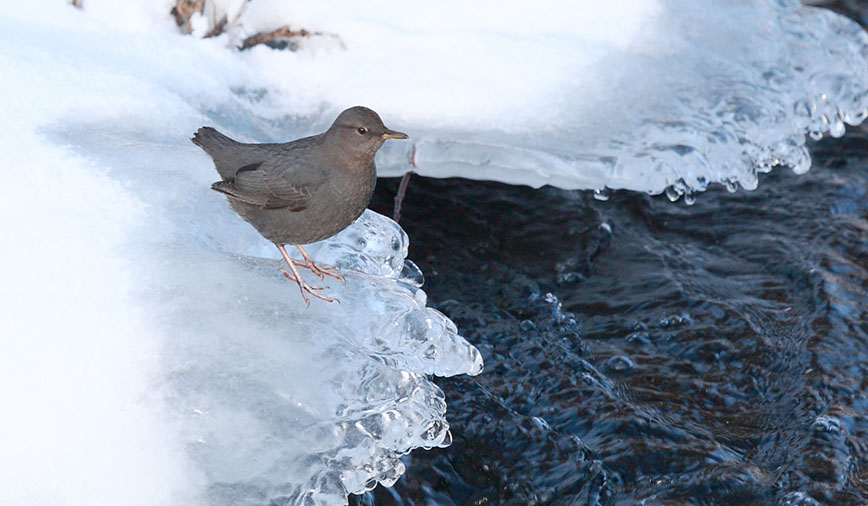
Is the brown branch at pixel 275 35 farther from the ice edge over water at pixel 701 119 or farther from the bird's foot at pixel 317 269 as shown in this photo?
the bird's foot at pixel 317 269

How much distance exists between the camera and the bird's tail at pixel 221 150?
2986 millimetres

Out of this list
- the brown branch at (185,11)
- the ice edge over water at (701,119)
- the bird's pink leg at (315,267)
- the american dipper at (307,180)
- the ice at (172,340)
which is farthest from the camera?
the brown branch at (185,11)

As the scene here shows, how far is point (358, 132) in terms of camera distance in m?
2.91

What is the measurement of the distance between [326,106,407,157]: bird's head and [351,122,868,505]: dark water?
1.03 m

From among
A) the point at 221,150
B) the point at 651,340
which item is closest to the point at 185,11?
the point at 221,150

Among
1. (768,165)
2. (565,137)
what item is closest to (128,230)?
(565,137)

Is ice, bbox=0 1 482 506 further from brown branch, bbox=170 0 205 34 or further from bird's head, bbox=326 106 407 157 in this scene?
brown branch, bbox=170 0 205 34

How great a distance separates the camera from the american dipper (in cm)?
286

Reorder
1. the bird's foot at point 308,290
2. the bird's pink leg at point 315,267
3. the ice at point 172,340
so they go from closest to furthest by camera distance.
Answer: the ice at point 172,340, the bird's foot at point 308,290, the bird's pink leg at point 315,267

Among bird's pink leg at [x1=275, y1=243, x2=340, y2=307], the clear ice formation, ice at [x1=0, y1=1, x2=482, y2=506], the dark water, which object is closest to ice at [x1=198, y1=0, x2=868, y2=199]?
the dark water

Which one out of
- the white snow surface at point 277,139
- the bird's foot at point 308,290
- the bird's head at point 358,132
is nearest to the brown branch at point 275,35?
the white snow surface at point 277,139

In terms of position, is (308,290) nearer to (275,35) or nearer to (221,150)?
(221,150)

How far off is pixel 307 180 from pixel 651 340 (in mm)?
1625

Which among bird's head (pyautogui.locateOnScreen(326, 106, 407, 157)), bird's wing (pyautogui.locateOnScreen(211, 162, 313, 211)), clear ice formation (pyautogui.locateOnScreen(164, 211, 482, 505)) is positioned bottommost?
clear ice formation (pyautogui.locateOnScreen(164, 211, 482, 505))
